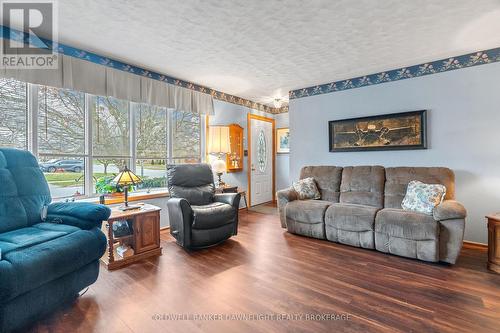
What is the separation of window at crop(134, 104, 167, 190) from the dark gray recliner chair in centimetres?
57

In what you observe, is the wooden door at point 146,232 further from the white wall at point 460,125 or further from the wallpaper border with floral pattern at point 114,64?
the white wall at point 460,125

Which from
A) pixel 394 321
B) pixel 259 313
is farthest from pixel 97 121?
pixel 394 321

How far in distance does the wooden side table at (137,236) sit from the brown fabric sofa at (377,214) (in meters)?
1.83

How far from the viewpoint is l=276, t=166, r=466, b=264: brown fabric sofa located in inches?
101

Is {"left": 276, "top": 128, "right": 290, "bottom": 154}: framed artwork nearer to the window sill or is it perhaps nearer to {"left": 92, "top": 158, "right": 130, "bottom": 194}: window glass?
the window sill

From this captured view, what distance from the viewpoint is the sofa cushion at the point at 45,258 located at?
145 centimetres

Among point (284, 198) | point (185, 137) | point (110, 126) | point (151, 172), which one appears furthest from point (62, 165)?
point (284, 198)

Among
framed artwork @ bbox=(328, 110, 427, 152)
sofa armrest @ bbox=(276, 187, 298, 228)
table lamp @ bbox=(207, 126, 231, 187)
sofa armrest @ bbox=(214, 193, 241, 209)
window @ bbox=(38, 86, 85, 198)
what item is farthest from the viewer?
table lamp @ bbox=(207, 126, 231, 187)

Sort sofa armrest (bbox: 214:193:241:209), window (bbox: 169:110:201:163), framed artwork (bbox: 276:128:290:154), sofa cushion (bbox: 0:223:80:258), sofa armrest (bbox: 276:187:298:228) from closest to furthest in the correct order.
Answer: sofa cushion (bbox: 0:223:80:258) → sofa armrest (bbox: 214:193:241:209) → sofa armrest (bbox: 276:187:298:228) → window (bbox: 169:110:201:163) → framed artwork (bbox: 276:128:290:154)

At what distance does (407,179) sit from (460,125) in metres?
0.99

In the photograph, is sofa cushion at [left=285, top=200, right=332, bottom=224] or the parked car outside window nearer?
the parked car outside window

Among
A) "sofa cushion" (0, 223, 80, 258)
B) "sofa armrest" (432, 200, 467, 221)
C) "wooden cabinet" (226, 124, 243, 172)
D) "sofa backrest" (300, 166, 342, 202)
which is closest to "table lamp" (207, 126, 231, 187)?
"wooden cabinet" (226, 124, 243, 172)

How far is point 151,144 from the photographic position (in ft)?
12.6

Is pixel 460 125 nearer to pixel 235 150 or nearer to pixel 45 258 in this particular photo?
pixel 235 150
